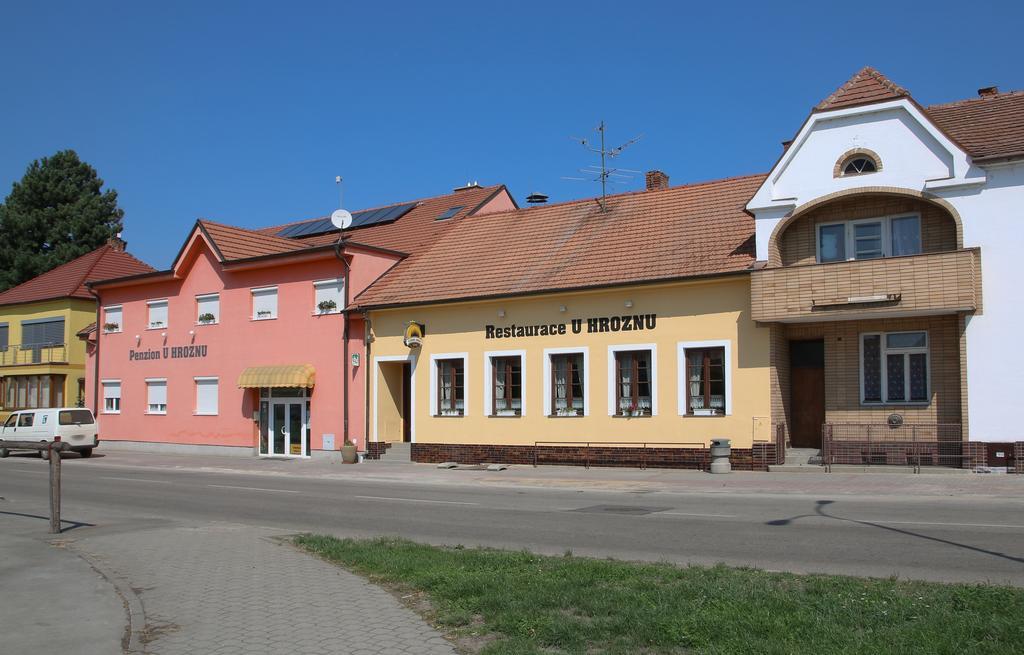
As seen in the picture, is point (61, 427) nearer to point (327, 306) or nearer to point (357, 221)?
point (327, 306)

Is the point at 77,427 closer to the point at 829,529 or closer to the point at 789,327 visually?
the point at 789,327

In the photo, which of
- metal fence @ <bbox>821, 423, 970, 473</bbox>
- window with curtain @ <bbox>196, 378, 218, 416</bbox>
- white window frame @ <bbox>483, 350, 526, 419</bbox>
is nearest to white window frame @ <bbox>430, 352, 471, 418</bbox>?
white window frame @ <bbox>483, 350, 526, 419</bbox>

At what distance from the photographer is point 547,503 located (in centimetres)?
1667

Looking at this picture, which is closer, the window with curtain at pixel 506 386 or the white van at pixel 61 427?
the window with curtain at pixel 506 386

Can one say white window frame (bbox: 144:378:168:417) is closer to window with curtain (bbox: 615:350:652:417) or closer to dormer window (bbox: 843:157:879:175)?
window with curtain (bbox: 615:350:652:417)

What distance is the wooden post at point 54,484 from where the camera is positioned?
1199 centimetres

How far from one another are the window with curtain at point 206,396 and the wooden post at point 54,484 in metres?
22.5

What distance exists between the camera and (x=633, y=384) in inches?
957

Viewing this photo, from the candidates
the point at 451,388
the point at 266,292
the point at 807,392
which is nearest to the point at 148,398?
the point at 266,292

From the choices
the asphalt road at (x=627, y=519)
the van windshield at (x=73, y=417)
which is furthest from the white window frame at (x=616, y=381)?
the van windshield at (x=73, y=417)

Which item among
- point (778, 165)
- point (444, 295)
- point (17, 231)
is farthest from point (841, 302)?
point (17, 231)

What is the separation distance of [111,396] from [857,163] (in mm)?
31369

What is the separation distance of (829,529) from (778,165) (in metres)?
12.4

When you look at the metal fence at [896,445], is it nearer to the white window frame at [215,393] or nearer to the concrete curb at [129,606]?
the concrete curb at [129,606]
